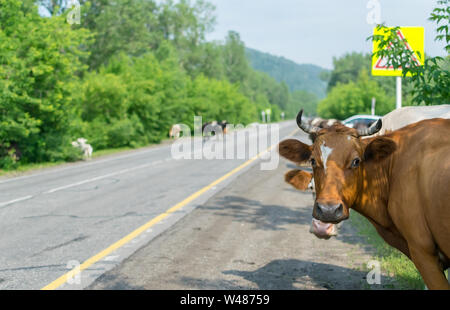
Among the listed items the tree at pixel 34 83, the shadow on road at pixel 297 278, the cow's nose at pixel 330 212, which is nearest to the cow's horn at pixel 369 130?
the cow's nose at pixel 330 212

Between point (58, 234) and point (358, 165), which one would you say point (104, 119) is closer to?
point (58, 234)

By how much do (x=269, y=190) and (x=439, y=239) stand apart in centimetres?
964

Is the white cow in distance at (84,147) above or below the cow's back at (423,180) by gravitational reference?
below

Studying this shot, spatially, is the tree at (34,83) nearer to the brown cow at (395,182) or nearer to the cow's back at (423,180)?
the brown cow at (395,182)

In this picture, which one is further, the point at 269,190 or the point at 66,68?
the point at 66,68

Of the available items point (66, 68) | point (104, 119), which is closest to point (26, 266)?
point (66, 68)

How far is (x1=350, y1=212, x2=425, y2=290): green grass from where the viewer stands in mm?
5133

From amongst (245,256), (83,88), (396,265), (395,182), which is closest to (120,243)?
(245,256)

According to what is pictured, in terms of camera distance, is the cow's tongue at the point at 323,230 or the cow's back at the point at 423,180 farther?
the cow's tongue at the point at 323,230

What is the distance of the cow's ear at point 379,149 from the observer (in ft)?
11.2

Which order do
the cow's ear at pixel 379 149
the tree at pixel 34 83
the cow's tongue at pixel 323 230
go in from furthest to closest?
the tree at pixel 34 83 → the cow's tongue at pixel 323 230 → the cow's ear at pixel 379 149

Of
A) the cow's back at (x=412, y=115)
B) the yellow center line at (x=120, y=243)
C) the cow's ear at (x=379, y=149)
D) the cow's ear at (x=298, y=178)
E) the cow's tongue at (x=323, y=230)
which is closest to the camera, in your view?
the cow's ear at (x=379, y=149)

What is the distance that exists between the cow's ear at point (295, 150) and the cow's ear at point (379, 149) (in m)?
0.49

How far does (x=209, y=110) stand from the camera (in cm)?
5134
